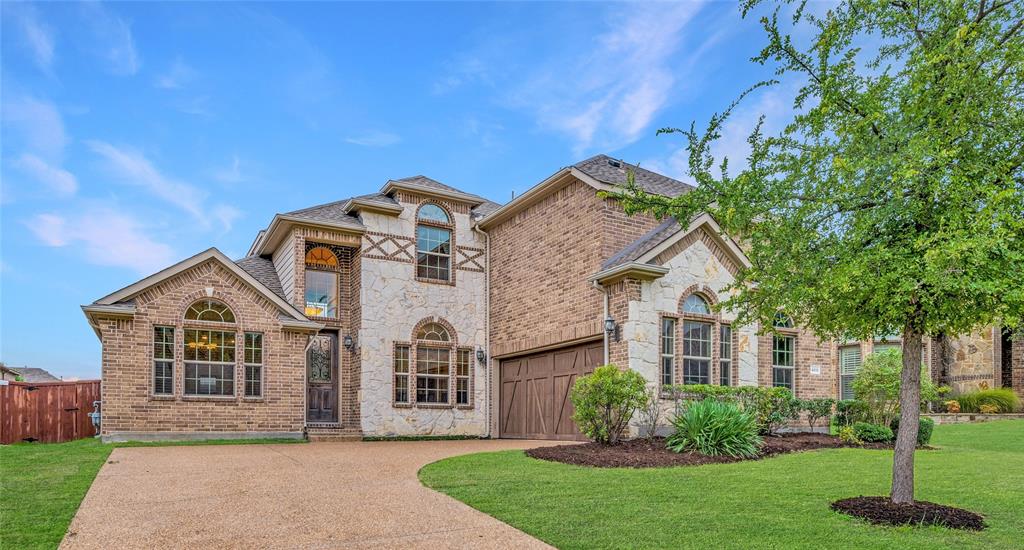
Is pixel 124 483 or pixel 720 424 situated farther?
pixel 720 424

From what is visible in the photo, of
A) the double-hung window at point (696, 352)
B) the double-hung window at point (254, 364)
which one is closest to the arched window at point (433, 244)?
the double-hung window at point (254, 364)

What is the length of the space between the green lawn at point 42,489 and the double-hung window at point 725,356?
37.5 ft

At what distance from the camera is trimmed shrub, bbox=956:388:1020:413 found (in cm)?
2134

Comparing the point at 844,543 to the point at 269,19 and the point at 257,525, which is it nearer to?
the point at 257,525

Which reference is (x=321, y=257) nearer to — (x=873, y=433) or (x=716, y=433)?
(x=716, y=433)

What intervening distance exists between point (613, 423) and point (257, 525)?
7471 mm

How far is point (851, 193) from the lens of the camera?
20.9ft

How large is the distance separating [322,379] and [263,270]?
3.63 meters

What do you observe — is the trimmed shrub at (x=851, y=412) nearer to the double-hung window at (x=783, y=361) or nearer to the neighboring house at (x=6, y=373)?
the double-hung window at (x=783, y=361)

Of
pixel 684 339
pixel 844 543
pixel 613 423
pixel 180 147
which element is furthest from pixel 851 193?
pixel 180 147

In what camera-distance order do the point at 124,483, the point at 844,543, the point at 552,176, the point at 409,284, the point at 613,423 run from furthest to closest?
the point at 409,284 → the point at 552,176 → the point at 613,423 → the point at 124,483 → the point at 844,543

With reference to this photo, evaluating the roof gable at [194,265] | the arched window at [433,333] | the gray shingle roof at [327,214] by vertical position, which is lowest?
the arched window at [433,333]

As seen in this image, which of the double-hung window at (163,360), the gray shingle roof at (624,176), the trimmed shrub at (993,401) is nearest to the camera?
the double-hung window at (163,360)

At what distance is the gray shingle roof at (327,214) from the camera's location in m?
17.6
